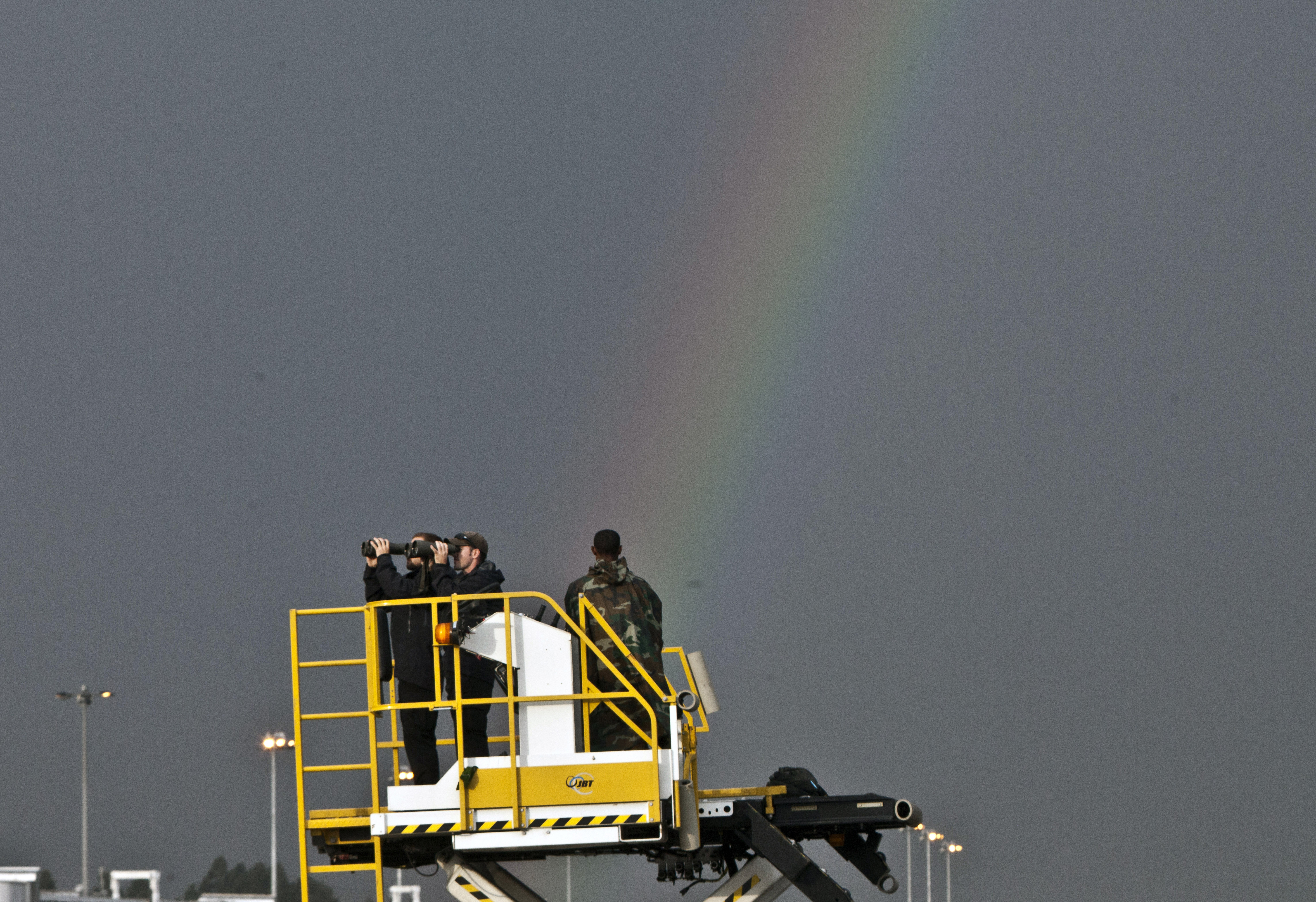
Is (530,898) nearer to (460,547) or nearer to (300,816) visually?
(300,816)

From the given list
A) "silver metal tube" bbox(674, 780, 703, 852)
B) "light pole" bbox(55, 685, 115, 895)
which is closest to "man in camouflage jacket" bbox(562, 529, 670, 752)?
"silver metal tube" bbox(674, 780, 703, 852)

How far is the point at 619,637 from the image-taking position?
1265 cm

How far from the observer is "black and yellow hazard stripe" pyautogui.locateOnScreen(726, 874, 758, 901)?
13.1 meters

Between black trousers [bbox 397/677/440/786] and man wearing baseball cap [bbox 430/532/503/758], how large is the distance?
0.20 metres

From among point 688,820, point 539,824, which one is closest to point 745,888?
point 688,820

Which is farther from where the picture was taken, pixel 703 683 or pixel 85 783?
pixel 85 783

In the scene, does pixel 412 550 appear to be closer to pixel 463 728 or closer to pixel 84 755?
→ pixel 463 728

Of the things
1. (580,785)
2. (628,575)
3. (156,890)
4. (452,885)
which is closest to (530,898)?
(452,885)

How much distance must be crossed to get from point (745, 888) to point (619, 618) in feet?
8.69

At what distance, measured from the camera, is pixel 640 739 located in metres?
12.3

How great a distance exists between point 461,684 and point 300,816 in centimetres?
165

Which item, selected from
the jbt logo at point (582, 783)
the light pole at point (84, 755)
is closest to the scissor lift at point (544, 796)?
the jbt logo at point (582, 783)

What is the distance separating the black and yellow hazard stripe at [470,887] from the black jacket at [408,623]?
1.60 metres

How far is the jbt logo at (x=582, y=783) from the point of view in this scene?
12.0 metres
